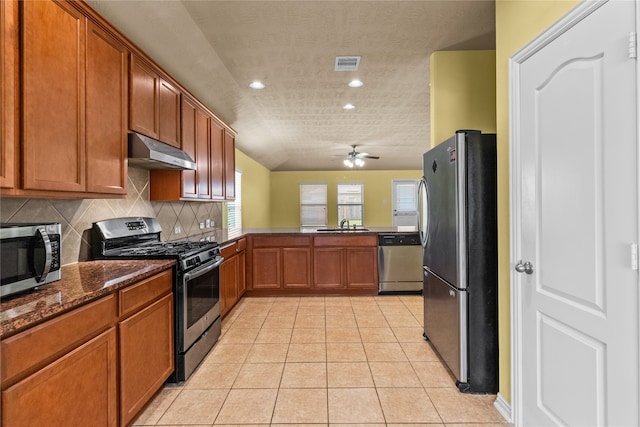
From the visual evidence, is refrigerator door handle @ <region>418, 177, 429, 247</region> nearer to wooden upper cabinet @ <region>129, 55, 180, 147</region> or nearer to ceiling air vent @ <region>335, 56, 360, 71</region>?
ceiling air vent @ <region>335, 56, 360, 71</region>

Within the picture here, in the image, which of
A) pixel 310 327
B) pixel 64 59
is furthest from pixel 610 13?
pixel 310 327

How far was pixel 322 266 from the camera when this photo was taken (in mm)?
4500

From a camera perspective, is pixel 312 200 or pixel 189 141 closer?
pixel 189 141

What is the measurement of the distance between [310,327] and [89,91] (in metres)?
2.68

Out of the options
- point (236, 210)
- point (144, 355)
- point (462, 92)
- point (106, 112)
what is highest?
point (462, 92)

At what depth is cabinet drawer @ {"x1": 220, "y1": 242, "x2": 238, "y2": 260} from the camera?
3493mm

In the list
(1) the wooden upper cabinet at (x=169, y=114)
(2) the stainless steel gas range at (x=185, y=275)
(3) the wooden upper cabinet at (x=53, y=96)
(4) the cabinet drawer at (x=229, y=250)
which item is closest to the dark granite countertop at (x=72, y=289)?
(2) the stainless steel gas range at (x=185, y=275)

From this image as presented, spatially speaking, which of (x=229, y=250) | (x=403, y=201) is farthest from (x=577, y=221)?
(x=403, y=201)

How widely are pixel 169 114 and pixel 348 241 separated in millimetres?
2670

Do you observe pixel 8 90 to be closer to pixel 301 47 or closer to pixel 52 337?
pixel 52 337

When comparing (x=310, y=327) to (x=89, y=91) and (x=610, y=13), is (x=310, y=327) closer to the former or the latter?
(x=89, y=91)

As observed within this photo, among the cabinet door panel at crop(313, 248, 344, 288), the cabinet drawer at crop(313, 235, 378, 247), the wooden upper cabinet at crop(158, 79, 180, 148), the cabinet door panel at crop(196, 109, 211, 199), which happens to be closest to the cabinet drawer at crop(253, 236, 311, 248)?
the cabinet drawer at crop(313, 235, 378, 247)

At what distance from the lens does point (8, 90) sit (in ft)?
4.46

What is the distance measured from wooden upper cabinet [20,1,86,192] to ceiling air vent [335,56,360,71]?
2000 mm
